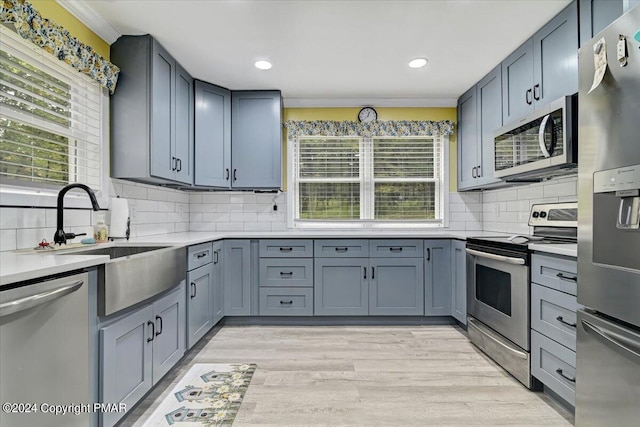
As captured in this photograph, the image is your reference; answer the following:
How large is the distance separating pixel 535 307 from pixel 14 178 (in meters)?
3.00

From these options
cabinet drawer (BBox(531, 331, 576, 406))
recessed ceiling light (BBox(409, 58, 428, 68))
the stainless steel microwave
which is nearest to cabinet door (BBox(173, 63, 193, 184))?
recessed ceiling light (BBox(409, 58, 428, 68))

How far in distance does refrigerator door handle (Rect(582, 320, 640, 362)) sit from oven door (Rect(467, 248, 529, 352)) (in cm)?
71

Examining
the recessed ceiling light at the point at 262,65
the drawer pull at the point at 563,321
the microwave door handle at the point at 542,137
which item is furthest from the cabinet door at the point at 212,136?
the drawer pull at the point at 563,321

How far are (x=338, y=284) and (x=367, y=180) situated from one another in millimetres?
1291

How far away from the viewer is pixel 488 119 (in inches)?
124

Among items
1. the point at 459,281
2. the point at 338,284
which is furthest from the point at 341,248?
the point at 459,281

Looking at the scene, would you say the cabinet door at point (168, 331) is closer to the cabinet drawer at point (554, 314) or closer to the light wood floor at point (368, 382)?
the light wood floor at point (368, 382)

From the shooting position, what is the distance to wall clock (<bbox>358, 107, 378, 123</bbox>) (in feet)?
12.7

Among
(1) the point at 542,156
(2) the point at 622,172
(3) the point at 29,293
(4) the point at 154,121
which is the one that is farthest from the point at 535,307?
(4) the point at 154,121

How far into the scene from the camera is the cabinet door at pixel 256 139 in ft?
11.8

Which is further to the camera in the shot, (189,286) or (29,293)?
(189,286)

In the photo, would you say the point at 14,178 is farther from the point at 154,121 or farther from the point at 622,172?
the point at 622,172

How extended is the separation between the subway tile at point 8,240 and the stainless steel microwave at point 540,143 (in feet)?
10.1

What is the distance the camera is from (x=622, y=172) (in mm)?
1252
